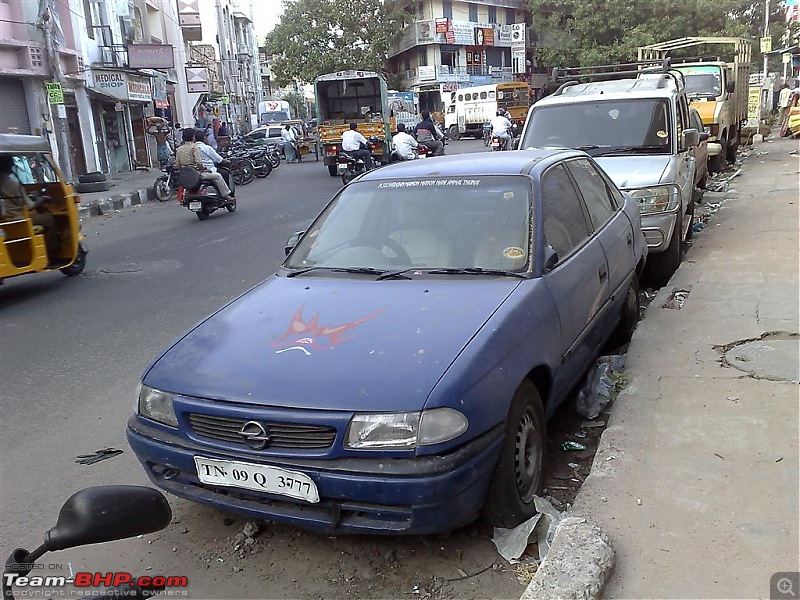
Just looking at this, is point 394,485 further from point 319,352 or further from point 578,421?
point 578,421

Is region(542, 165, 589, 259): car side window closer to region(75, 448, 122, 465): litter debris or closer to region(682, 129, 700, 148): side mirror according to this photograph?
region(75, 448, 122, 465): litter debris

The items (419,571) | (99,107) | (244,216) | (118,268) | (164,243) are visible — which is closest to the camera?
(419,571)

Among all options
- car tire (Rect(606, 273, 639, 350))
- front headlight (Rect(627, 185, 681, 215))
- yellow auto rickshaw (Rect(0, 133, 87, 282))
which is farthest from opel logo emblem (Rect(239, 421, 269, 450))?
yellow auto rickshaw (Rect(0, 133, 87, 282))

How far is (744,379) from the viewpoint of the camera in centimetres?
438

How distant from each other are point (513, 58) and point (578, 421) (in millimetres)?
56685

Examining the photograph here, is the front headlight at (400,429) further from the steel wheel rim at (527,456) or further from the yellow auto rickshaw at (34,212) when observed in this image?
the yellow auto rickshaw at (34,212)

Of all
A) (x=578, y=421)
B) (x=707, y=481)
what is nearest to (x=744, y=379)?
(x=578, y=421)

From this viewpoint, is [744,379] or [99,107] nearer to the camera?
[744,379]

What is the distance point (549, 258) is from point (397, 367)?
4.23ft

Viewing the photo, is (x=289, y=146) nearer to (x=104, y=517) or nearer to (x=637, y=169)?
(x=637, y=169)

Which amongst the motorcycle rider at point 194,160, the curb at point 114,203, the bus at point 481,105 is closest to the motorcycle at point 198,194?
the motorcycle rider at point 194,160

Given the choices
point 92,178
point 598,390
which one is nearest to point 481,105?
point 92,178

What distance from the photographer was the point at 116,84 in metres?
23.5

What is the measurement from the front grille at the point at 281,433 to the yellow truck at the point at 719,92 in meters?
12.5
